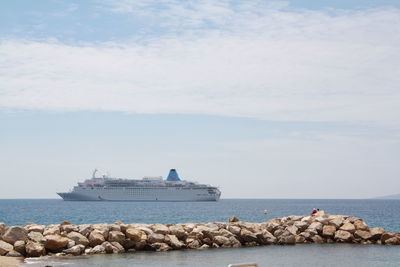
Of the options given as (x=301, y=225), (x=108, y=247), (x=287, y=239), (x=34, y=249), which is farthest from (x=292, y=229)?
(x=34, y=249)

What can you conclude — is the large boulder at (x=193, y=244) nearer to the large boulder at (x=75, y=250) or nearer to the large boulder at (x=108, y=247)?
the large boulder at (x=108, y=247)

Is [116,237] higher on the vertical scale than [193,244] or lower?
higher

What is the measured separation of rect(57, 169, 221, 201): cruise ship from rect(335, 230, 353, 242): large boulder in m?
92.7

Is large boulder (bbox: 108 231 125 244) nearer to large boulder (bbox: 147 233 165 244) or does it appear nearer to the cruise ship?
large boulder (bbox: 147 233 165 244)

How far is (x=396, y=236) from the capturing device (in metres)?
25.7

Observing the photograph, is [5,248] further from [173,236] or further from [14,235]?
[173,236]

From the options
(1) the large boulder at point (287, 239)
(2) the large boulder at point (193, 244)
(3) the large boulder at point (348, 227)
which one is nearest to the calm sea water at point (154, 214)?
(3) the large boulder at point (348, 227)

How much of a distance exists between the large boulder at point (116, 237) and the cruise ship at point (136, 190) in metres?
95.8

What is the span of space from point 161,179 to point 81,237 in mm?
101089

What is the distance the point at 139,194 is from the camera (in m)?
118

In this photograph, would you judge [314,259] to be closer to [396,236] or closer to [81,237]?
[396,236]

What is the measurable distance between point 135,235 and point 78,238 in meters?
2.39

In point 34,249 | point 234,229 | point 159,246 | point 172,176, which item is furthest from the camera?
point 172,176

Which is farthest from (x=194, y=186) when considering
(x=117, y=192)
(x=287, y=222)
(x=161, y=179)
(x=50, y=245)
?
(x=50, y=245)
